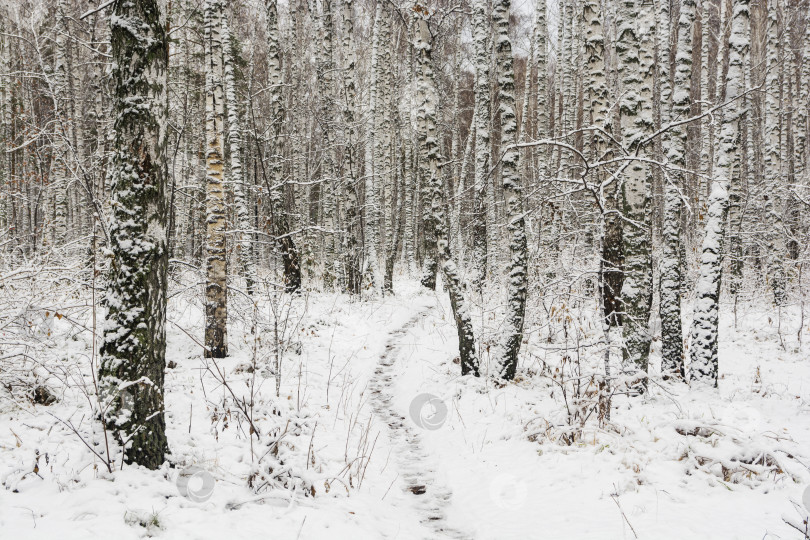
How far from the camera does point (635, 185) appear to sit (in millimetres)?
6789

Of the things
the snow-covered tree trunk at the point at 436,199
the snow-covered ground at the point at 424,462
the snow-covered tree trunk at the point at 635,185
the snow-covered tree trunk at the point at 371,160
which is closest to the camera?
the snow-covered ground at the point at 424,462

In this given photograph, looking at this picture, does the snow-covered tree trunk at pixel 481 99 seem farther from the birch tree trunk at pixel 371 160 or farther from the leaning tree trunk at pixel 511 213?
the birch tree trunk at pixel 371 160

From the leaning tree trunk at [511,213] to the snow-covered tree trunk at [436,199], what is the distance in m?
0.67

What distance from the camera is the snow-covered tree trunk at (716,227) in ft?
23.1

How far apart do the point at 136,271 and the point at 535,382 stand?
6.16m

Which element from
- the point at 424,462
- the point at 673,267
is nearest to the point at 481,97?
the point at 673,267

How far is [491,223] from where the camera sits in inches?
786

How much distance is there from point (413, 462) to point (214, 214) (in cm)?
542

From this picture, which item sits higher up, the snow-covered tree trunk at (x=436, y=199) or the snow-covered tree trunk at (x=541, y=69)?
the snow-covered tree trunk at (x=541, y=69)

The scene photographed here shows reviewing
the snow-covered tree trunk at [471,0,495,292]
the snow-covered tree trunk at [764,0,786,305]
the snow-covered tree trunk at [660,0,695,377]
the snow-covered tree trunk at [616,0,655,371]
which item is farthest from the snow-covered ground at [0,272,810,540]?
the snow-covered tree trunk at [764,0,786,305]

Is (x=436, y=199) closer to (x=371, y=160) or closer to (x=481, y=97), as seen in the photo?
(x=481, y=97)

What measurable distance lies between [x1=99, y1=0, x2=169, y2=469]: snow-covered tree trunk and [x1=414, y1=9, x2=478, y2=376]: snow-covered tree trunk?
493 cm

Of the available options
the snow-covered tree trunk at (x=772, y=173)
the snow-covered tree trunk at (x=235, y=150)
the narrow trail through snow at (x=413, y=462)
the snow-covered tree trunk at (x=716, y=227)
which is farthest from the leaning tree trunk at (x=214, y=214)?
the snow-covered tree trunk at (x=772, y=173)

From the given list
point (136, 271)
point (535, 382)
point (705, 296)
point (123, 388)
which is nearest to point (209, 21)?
point (136, 271)
